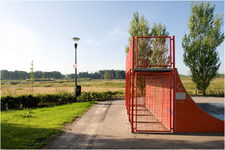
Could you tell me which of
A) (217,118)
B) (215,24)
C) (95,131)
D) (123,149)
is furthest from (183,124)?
(215,24)

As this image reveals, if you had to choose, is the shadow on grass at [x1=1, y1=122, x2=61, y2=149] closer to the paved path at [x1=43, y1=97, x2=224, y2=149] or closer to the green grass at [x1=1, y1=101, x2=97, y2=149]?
the green grass at [x1=1, y1=101, x2=97, y2=149]

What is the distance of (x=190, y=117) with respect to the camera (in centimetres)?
568

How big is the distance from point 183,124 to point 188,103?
897mm

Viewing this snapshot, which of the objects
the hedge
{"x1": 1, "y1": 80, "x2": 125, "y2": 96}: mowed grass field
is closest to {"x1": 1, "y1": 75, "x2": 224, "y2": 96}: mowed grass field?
{"x1": 1, "y1": 80, "x2": 125, "y2": 96}: mowed grass field

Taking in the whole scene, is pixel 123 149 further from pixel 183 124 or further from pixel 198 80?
pixel 198 80

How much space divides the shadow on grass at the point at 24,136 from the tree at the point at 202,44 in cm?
1982

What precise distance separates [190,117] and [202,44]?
16.8m

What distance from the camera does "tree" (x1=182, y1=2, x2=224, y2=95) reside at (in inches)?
719

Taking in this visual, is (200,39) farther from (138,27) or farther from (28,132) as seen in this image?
(28,132)

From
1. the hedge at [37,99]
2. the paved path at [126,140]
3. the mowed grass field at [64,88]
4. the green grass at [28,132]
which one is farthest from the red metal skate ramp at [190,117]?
the hedge at [37,99]

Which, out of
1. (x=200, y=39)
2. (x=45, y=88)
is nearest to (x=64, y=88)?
(x=45, y=88)

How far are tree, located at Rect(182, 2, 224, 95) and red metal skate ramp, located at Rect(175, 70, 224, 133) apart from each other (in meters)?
15.8

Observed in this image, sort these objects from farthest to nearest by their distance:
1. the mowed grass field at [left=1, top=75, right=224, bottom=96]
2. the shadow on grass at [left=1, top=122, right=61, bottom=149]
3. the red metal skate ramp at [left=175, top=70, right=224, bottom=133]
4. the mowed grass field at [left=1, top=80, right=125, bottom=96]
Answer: the mowed grass field at [left=1, top=75, right=224, bottom=96] → the mowed grass field at [left=1, top=80, right=125, bottom=96] → the red metal skate ramp at [left=175, top=70, right=224, bottom=133] → the shadow on grass at [left=1, top=122, right=61, bottom=149]

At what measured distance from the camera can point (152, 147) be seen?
4.50 meters
